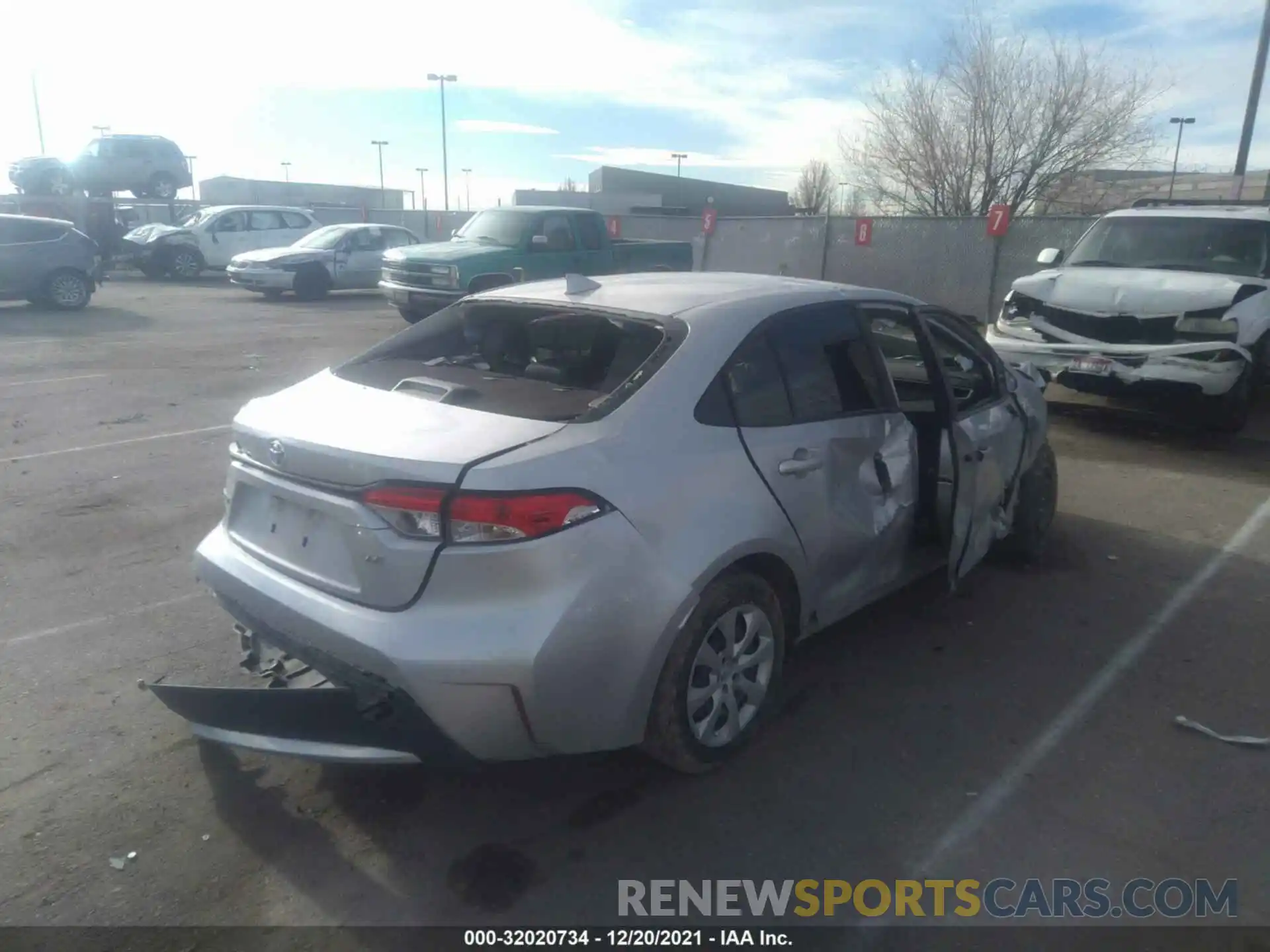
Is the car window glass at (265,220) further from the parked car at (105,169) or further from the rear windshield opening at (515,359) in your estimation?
the rear windshield opening at (515,359)

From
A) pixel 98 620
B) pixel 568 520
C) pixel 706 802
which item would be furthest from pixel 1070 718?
pixel 98 620

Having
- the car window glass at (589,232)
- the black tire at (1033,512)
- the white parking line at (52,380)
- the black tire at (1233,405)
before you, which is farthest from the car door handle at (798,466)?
the car window glass at (589,232)

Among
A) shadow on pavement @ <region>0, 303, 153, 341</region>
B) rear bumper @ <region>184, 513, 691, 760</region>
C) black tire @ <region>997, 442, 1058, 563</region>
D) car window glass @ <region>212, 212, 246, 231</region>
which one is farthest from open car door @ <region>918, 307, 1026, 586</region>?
car window glass @ <region>212, 212, 246, 231</region>

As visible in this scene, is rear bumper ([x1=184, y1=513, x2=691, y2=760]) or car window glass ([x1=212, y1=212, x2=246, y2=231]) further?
car window glass ([x1=212, y1=212, x2=246, y2=231])

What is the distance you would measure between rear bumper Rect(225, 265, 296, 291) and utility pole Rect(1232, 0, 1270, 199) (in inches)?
711

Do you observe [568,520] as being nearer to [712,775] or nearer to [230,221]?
[712,775]

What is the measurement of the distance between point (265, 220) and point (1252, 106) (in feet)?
70.5

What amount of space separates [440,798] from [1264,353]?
8.35 meters

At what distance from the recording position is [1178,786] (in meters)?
3.46

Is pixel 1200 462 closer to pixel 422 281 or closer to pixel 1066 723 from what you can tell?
pixel 1066 723

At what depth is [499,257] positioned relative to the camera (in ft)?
48.2

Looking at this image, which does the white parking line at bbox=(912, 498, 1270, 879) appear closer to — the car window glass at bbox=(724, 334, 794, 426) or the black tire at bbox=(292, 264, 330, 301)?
the car window glass at bbox=(724, 334, 794, 426)

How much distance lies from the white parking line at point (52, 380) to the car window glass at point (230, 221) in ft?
48.1

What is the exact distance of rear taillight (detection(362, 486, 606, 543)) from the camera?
9.01 feet
